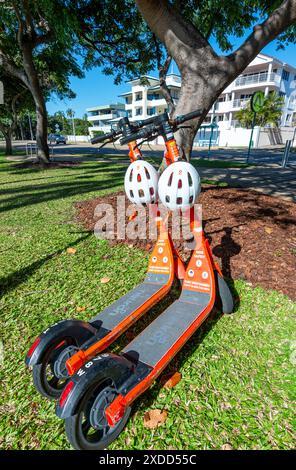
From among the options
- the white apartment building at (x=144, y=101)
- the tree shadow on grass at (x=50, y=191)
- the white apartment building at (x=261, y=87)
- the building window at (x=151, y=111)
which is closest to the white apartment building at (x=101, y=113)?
the white apartment building at (x=144, y=101)

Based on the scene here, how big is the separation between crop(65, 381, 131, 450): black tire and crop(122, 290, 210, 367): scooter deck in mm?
320

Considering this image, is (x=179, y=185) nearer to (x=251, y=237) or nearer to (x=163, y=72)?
(x=251, y=237)

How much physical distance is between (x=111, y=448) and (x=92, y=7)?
1041 cm

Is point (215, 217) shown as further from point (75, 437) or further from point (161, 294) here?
point (75, 437)

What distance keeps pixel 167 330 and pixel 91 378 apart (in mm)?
844

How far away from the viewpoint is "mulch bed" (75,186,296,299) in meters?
3.42

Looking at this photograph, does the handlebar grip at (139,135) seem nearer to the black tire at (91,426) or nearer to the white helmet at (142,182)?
the white helmet at (142,182)

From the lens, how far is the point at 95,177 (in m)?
10.7

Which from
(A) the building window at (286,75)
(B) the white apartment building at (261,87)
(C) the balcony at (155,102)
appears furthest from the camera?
(C) the balcony at (155,102)

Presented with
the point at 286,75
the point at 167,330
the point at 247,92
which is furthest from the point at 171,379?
the point at 286,75

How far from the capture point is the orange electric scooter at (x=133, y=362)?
59.1 inches

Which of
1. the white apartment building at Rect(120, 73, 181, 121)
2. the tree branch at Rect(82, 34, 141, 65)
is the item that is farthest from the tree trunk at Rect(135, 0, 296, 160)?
the white apartment building at Rect(120, 73, 181, 121)

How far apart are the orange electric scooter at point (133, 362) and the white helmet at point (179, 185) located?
18cm

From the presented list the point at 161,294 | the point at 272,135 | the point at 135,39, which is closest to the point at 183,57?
the point at 161,294
